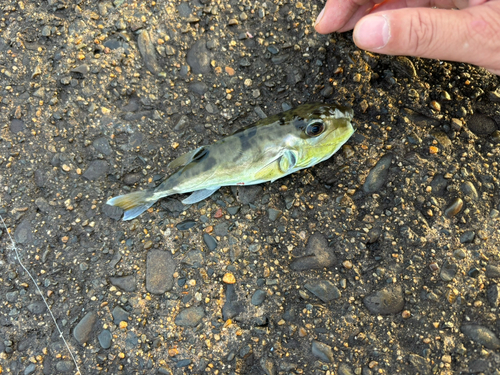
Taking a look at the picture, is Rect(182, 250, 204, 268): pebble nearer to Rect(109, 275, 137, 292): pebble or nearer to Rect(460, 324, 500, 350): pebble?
Rect(109, 275, 137, 292): pebble

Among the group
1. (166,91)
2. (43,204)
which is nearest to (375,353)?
(166,91)

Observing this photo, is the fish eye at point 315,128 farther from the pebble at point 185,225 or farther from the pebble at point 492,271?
the pebble at point 492,271

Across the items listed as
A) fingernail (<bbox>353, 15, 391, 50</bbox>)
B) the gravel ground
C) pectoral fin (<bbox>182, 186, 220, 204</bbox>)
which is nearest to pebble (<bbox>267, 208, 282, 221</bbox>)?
the gravel ground

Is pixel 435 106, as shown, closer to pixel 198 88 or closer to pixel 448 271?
pixel 448 271

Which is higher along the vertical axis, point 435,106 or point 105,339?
point 435,106

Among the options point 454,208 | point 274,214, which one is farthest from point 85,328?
point 454,208

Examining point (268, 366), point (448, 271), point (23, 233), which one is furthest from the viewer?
point (23, 233)

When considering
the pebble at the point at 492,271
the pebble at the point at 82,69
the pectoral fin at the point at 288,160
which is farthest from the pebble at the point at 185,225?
the pebble at the point at 492,271
